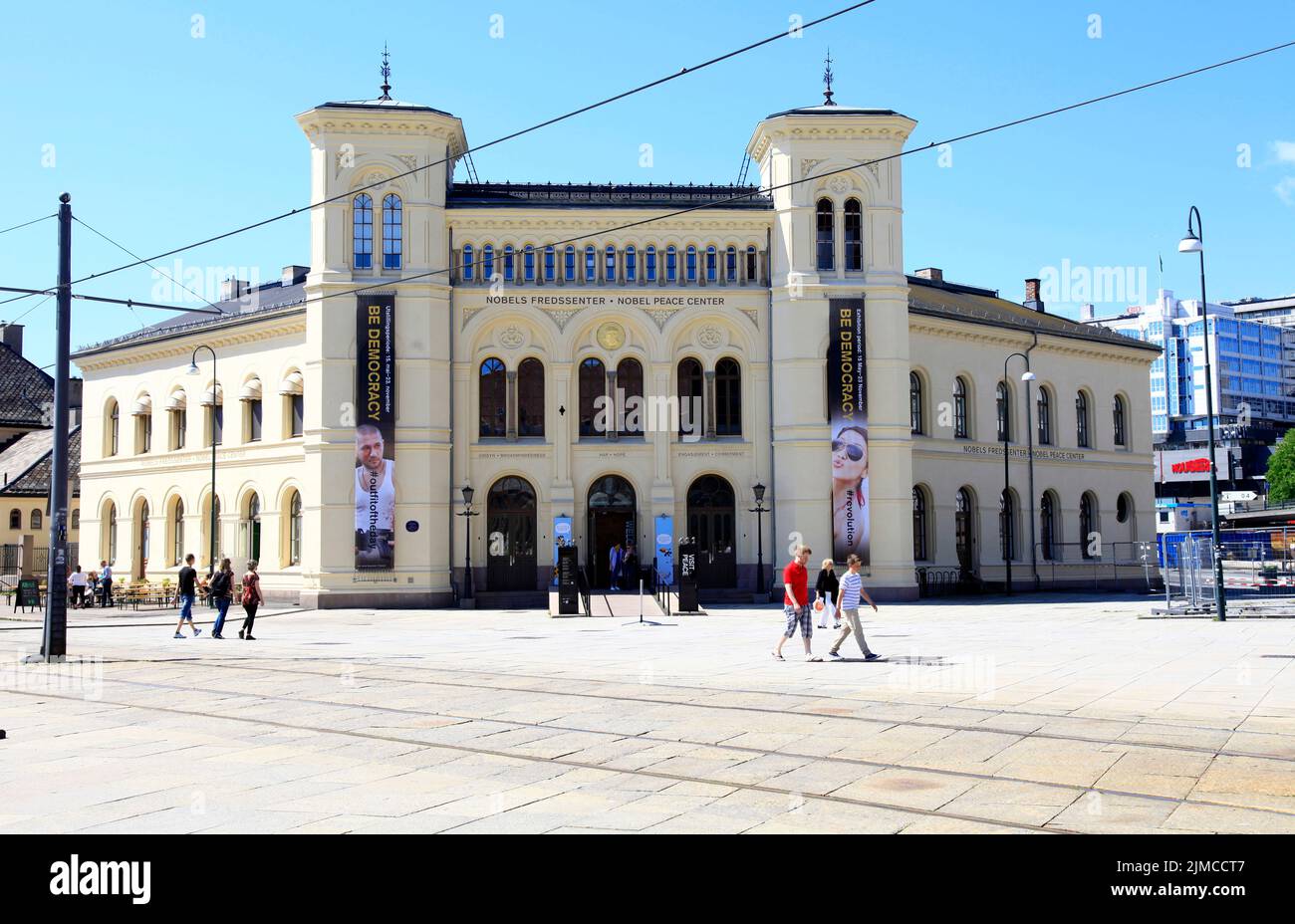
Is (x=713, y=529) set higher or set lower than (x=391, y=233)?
lower

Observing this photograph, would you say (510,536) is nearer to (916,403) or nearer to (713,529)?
(713,529)

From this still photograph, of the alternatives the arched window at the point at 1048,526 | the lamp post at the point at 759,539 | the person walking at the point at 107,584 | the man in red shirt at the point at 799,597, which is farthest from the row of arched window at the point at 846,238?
the person walking at the point at 107,584

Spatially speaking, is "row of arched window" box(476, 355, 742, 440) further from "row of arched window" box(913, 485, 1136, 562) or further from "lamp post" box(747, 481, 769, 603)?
"row of arched window" box(913, 485, 1136, 562)

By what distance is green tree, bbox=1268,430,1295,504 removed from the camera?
325ft

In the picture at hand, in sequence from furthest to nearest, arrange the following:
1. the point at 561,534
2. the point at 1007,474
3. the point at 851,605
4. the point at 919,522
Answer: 1. the point at 1007,474
2. the point at 919,522
3. the point at 561,534
4. the point at 851,605

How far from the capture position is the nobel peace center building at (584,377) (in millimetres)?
38062

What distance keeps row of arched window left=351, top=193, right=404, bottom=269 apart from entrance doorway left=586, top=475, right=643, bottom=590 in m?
9.90

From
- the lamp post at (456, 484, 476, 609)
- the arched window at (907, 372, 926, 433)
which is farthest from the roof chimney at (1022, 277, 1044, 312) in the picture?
the lamp post at (456, 484, 476, 609)

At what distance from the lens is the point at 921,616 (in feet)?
103

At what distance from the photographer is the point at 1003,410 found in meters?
46.4

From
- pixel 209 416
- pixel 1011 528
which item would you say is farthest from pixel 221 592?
pixel 1011 528

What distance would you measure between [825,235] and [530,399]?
1125cm
